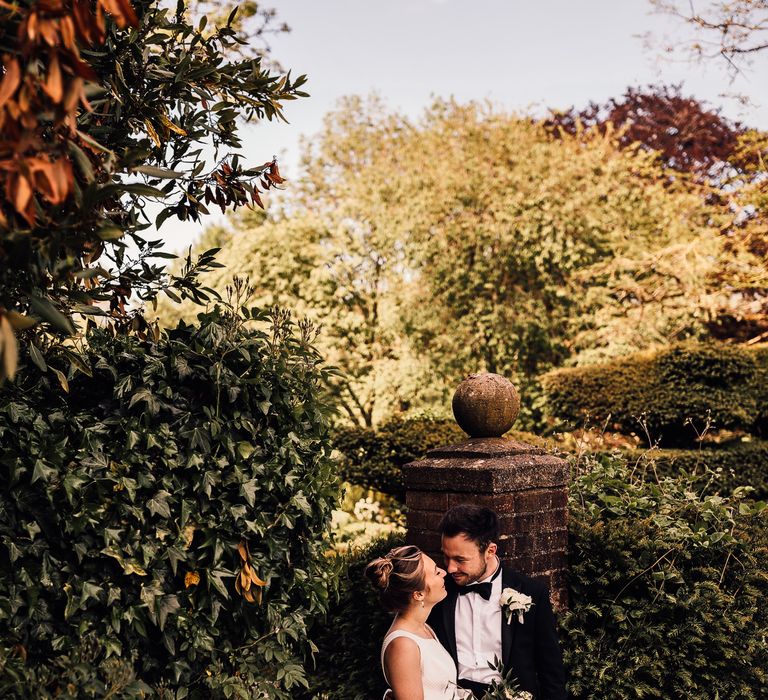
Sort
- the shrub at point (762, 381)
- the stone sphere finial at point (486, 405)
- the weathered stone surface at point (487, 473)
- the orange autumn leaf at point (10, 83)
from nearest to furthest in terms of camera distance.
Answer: the orange autumn leaf at point (10, 83) < the weathered stone surface at point (487, 473) < the stone sphere finial at point (486, 405) < the shrub at point (762, 381)

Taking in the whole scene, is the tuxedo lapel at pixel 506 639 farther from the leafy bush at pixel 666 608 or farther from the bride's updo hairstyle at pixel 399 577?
the leafy bush at pixel 666 608

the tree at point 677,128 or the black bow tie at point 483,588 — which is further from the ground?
the tree at point 677,128

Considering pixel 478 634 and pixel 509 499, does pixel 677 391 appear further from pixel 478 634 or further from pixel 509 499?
pixel 478 634

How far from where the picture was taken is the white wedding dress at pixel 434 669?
3.39 m

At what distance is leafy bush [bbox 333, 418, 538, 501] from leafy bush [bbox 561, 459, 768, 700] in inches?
198

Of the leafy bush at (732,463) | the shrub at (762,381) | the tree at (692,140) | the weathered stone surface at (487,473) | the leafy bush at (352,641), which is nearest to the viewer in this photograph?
the weathered stone surface at (487,473)

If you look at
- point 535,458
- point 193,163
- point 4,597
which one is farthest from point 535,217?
point 4,597

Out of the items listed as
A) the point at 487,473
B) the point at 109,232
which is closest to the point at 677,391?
the point at 487,473

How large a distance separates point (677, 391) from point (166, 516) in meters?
8.61

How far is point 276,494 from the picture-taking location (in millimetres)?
3615

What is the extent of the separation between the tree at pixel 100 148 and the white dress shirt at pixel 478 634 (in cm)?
197

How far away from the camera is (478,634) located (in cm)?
374

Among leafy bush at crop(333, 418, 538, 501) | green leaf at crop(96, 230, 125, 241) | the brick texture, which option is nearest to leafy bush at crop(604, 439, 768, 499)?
leafy bush at crop(333, 418, 538, 501)

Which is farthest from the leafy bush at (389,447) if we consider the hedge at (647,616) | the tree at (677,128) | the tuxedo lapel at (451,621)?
the tree at (677,128)
